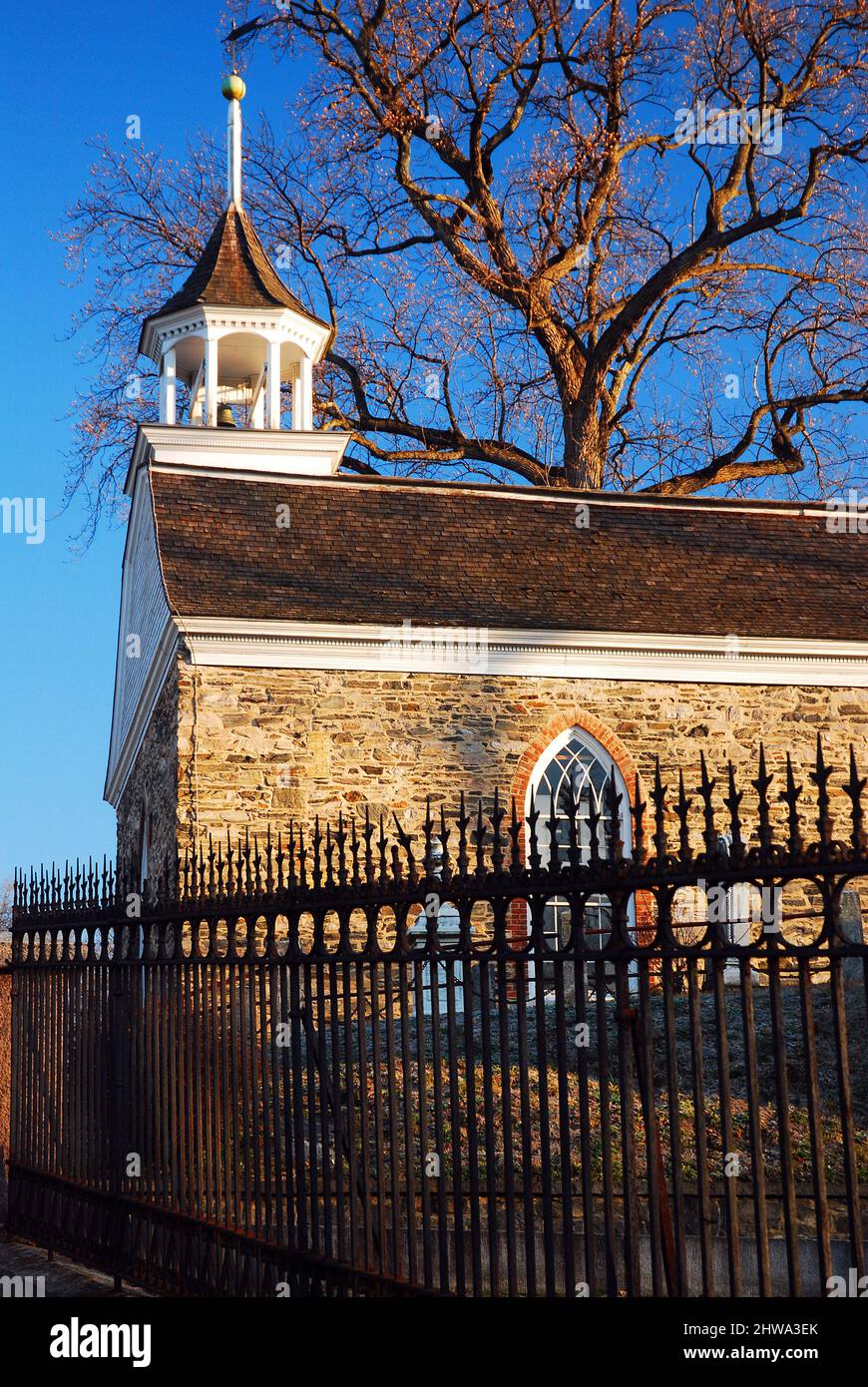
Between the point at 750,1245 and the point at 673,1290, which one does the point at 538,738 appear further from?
the point at 673,1290

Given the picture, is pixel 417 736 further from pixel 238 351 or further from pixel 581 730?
pixel 238 351

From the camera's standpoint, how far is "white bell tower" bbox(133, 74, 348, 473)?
2309 centimetres

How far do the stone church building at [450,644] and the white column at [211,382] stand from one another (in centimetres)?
71

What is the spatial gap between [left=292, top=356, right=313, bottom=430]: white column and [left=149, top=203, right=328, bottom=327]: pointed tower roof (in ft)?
2.58

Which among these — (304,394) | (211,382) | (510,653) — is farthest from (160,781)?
(304,394)

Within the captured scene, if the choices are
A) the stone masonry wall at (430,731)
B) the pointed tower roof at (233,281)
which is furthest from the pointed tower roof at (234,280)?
the stone masonry wall at (430,731)

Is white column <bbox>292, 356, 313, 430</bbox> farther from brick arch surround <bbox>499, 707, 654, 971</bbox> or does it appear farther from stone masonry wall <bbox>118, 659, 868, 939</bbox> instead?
brick arch surround <bbox>499, 707, 654, 971</bbox>

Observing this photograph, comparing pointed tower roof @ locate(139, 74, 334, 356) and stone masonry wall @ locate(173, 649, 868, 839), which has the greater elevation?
pointed tower roof @ locate(139, 74, 334, 356)

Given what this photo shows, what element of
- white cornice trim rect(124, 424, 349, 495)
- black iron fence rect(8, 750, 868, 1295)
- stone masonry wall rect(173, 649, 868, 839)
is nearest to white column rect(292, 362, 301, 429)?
white cornice trim rect(124, 424, 349, 495)

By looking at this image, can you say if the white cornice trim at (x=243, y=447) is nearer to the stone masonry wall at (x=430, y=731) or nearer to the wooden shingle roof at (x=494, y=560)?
the wooden shingle roof at (x=494, y=560)

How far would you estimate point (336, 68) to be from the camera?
31750mm

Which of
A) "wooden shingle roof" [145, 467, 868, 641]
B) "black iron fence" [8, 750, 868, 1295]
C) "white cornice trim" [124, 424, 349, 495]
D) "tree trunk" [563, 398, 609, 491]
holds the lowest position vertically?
"black iron fence" [8, 750, 868, 1295]

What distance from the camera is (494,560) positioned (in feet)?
65.1

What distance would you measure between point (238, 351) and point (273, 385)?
235cm
